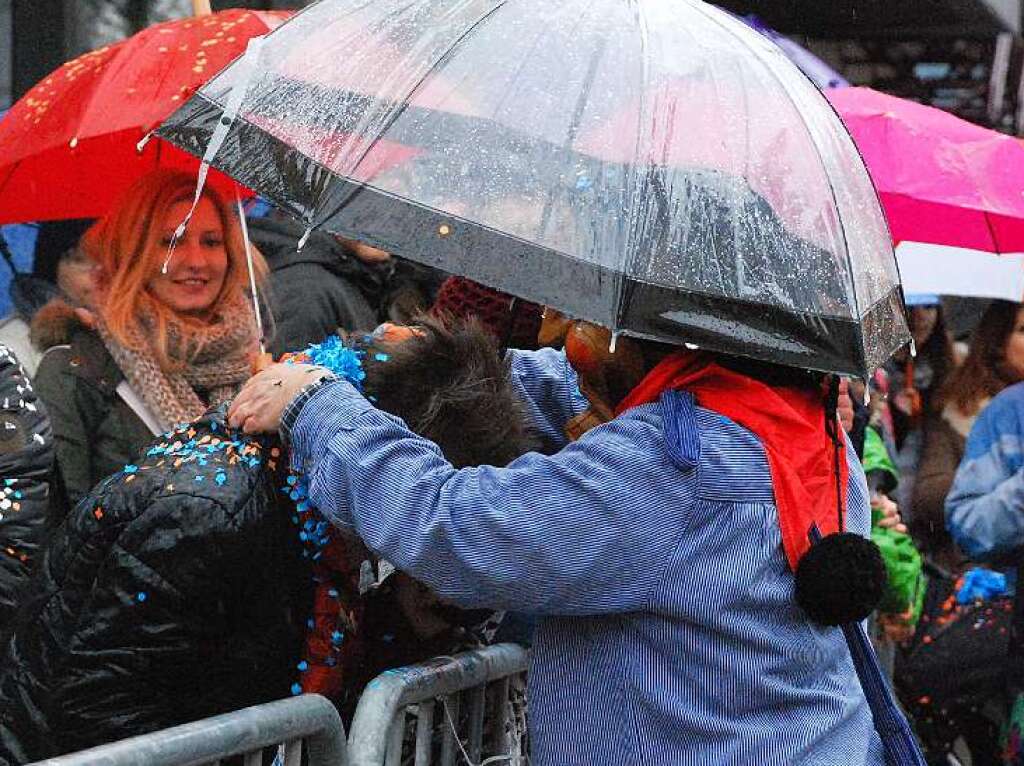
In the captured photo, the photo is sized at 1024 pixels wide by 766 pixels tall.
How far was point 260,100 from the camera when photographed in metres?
2.97

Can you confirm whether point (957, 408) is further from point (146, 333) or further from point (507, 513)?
point (507, 513)

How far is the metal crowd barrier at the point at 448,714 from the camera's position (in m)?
3.00

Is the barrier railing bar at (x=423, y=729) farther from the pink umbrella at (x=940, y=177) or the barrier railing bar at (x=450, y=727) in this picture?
the pink umbrella at (x=940, y=177)

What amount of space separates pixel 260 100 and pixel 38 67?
488cm

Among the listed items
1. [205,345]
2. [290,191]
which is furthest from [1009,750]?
[290,191]

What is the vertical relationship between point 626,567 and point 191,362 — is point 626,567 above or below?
above

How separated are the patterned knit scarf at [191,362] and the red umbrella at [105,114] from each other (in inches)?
18.2

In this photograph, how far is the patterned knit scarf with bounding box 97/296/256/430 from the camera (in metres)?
4.61

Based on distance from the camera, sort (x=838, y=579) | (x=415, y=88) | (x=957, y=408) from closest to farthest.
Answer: (x=838, y=579) → (x=415, y=88) → (x=957, y=408)

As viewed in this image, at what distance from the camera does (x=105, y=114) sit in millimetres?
4387

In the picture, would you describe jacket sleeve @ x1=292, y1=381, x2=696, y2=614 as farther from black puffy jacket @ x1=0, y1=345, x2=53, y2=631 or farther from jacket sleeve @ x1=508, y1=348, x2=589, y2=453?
black puffy jacket @ x1=0, y1=345, x2=53, y2=631

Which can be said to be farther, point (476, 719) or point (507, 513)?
point (476, 719)

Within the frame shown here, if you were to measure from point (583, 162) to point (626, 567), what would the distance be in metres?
0.65

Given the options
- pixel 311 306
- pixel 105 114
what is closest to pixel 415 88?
pixel 105 114
